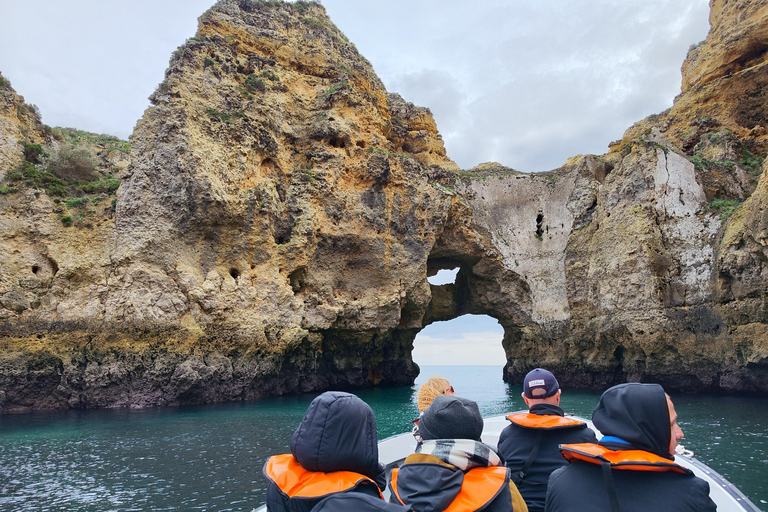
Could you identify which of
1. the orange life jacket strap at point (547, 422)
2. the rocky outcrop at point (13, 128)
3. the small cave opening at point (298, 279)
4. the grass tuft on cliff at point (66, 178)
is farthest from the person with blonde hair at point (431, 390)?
the rocky outcrop at point (13, 128)

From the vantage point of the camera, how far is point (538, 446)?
2.71 m

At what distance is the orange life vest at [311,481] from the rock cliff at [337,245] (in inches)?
609

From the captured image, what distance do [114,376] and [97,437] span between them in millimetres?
4950

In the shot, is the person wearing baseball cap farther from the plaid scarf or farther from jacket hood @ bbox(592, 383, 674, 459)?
the plaid scarf

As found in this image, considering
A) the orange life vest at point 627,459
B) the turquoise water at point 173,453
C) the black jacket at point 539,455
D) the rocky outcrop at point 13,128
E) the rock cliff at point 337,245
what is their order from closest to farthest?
the orange life vest at point 627,459, the black jacket at point 539,455, the turquoise water at point 173,453, the rock cliff at point 337,245, the rocky outcrop at point 13,128

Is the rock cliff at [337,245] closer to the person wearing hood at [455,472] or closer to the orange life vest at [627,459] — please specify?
the person wearing hood at [455,472]

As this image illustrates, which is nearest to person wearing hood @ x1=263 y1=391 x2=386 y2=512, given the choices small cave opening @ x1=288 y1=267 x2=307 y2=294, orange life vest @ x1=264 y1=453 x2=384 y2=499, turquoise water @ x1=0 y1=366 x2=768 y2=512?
orange life vest @ x1=264 y1=453 x2=384 y2=499

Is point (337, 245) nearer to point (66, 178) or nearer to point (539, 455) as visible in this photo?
point (66, 178)

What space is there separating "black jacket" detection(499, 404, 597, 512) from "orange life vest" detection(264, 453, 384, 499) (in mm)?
1324

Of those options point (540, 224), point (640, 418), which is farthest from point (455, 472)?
point (540, 224)

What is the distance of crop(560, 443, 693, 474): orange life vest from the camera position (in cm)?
166

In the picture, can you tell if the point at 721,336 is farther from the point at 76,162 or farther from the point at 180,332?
the point at 76,162

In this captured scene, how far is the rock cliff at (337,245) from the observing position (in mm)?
15234

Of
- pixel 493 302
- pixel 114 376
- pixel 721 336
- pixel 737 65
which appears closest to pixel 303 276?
pixel 114 376
